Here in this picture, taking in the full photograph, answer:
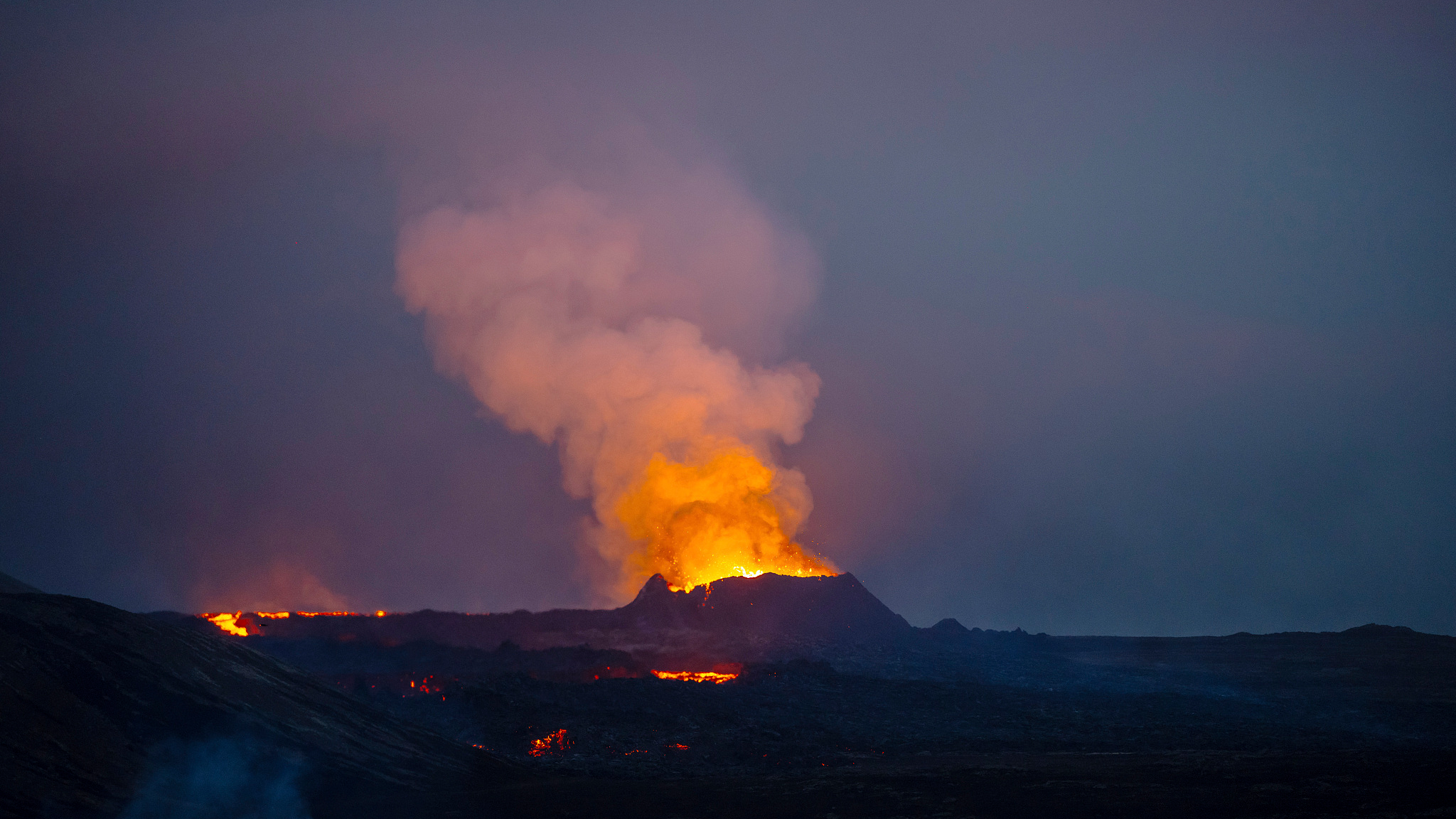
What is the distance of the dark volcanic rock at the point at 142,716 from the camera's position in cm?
2220

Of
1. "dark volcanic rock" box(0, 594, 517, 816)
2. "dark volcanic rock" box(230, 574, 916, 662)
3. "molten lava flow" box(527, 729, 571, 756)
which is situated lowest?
"molten lava flow" box(527, 729, 571, 756)

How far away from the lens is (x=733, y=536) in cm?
6919

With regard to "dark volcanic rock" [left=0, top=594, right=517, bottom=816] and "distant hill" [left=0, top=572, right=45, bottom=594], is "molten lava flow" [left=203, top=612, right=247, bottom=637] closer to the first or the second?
"distant hill" [left=0, top=572, right=45, bottom=594]

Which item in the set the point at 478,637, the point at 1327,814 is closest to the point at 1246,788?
the point at 1327,814

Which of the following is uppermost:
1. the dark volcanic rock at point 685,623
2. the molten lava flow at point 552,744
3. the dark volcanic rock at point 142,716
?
the dark volcanic rock at point 685,623

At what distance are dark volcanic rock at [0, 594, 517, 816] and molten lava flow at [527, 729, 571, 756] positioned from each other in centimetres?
504

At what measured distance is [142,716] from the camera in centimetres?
2548

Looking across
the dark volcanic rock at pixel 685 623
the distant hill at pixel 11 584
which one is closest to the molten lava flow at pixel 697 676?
the dark volcanic rock at pixel 685 623

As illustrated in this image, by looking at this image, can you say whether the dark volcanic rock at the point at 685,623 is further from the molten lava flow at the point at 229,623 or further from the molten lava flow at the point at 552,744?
the molten lava flow at the point at 552,744

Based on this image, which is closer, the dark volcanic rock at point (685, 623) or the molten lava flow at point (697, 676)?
the molten lava flow at point (697, 676)

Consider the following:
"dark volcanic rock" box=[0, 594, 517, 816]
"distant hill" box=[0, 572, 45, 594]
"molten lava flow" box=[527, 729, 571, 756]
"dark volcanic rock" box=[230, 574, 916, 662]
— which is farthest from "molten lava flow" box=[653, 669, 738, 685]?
"distant hill" box=[0, 572, 45, 594]

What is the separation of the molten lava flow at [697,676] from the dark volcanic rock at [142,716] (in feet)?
68.9

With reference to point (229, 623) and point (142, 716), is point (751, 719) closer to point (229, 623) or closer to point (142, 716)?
point (142, 716)

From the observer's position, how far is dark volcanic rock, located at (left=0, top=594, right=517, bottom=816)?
22203mm
